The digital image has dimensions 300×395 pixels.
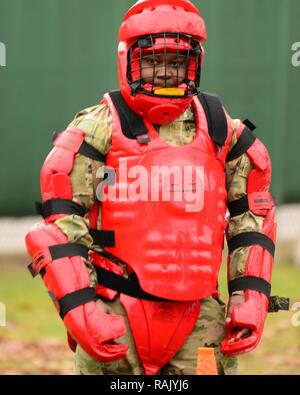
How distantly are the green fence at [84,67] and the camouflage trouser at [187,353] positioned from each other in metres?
4.65

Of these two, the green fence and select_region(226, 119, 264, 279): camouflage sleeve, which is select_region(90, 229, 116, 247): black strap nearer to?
select_region(226, 119, 264, 279): camouflage sleeve

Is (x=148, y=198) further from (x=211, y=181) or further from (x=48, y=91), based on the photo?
(x=48, y=91)

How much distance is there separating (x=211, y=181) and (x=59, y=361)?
3425mm

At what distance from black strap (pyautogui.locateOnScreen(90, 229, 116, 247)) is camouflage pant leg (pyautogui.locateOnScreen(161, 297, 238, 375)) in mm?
446

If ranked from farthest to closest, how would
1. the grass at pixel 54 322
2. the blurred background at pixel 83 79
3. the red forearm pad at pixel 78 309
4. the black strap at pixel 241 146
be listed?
the blurred background at pixel 83 79 < the grass at pixel 54 322 < the black strap at pixel 241 146 < the red forearm pad at pixel 78 309

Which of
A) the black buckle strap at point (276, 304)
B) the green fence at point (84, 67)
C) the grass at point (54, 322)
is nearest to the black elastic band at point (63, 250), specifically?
the black buckle strap at point (276, 304)

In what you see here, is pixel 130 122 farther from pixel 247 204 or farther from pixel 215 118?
pixel 247 204

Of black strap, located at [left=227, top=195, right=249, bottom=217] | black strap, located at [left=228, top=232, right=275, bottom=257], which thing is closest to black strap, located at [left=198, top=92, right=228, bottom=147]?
black strap, located at [left=227, top=195, right=249, bottom=217]

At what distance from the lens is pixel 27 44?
8.54m

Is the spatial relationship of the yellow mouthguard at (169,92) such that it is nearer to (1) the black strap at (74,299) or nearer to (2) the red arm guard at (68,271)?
(2) the red arm guard at (68,271)

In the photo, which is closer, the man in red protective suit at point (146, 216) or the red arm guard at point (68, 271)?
the red arm guard at point (68, 271)

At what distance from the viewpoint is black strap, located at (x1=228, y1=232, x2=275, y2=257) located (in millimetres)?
4105

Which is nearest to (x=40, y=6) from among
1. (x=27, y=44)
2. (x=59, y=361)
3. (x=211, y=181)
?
(x=27, y=44)

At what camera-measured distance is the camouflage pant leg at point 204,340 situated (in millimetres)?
4016
